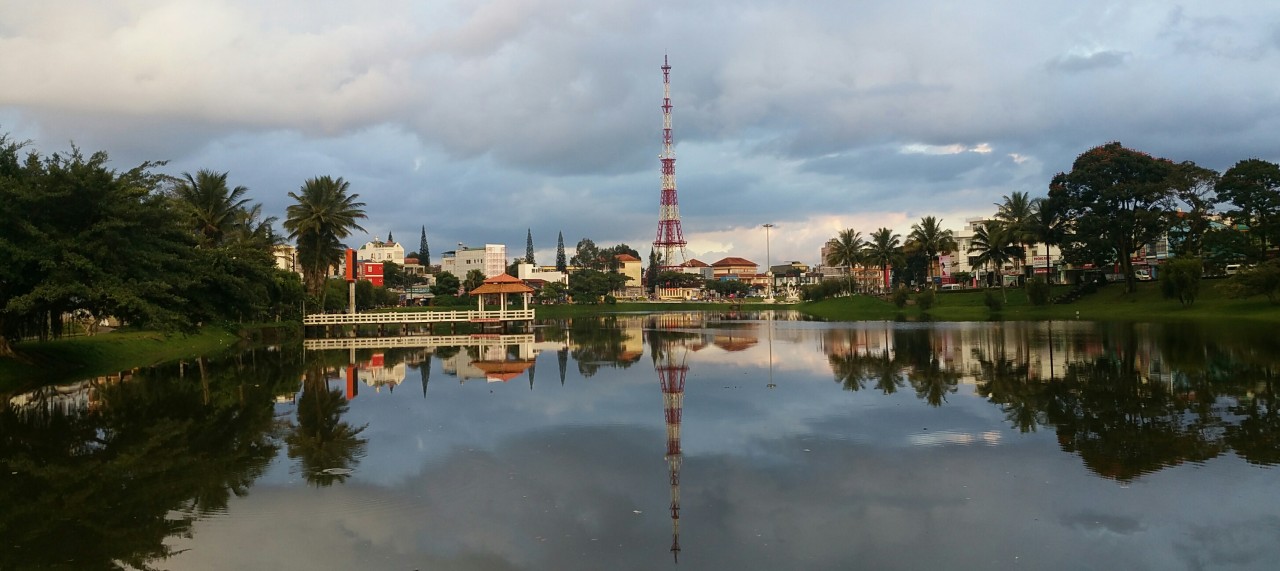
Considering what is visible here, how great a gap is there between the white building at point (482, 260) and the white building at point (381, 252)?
1441 cm

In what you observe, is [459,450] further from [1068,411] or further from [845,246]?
[845,246]

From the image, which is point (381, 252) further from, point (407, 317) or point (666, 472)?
point (666, 472)

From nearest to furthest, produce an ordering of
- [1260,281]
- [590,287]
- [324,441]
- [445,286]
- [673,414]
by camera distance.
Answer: [324,441], [673,414], [1260,281], [445,286], [590,287]

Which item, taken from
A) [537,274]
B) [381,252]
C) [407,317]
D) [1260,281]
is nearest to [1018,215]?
[1260,281]

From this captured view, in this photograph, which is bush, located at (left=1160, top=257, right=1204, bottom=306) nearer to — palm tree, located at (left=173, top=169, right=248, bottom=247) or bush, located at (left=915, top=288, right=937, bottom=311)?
bush, located at (left=915, top=288, right=937, bottom=311)

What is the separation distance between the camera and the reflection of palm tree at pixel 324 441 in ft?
33.8

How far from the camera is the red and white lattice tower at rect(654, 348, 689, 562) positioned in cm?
772

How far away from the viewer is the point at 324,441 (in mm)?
12469

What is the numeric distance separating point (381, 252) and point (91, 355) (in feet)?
496

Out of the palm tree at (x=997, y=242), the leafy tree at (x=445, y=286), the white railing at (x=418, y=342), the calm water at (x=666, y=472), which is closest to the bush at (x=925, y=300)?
the palm tree at (x=997, y=242)

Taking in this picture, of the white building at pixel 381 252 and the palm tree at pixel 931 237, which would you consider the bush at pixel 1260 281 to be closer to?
the palm tree at pixel 931 237

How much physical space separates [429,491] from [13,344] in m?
21.5

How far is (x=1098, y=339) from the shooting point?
28.9m

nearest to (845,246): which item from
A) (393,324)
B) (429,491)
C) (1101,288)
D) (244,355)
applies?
(1101,288)
